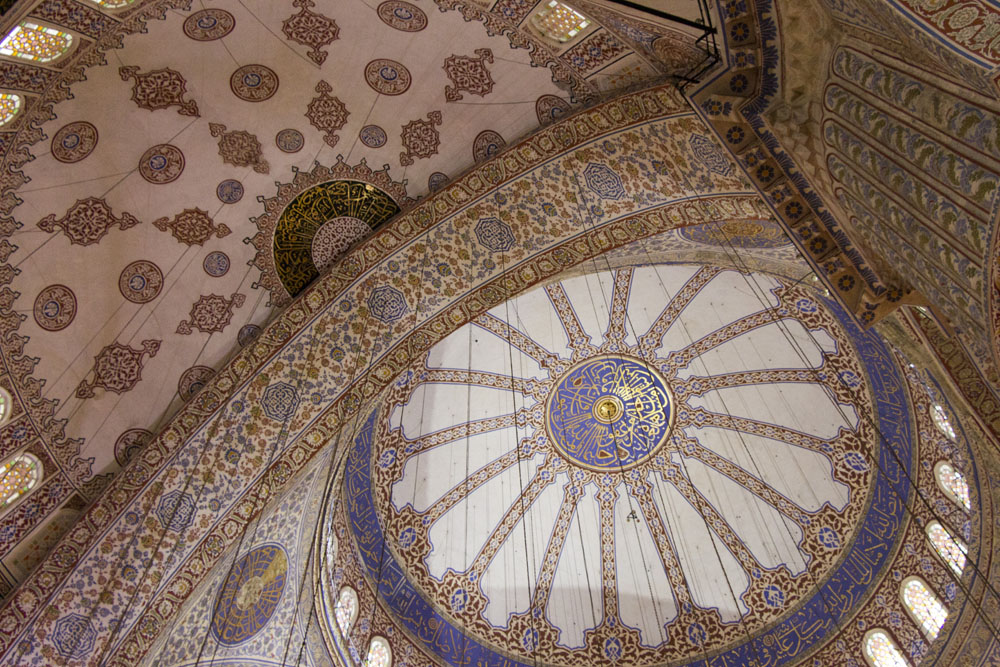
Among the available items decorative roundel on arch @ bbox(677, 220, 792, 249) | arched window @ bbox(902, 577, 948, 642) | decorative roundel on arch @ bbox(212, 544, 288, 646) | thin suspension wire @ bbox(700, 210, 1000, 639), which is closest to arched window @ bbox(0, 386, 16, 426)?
decorative roundel on arch @ bbox(212, 544, 288, 646)

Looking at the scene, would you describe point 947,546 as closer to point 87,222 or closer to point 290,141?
point 290,141

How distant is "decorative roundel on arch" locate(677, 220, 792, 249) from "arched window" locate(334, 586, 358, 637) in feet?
17.7

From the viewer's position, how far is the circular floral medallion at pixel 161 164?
572 centimetres

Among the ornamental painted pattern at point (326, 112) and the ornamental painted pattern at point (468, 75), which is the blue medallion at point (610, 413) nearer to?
the ornamental painted pattern at point (468, 75)

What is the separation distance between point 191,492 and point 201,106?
10.0ft

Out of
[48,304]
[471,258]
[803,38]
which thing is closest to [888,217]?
[803,38]

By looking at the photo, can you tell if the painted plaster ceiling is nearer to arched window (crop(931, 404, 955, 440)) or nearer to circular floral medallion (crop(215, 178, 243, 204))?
circular floral medallion (crop(215, 178, 243, 204))

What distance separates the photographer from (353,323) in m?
6.31

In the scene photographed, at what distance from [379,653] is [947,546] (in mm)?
6151

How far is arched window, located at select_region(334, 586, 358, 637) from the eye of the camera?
8009 millimetres

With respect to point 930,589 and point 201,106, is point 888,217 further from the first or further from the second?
point 930,589

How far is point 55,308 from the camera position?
5621mm

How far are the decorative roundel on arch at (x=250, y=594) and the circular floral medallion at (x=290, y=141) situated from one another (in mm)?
3829

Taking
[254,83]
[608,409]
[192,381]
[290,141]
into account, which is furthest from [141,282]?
[608,409]
